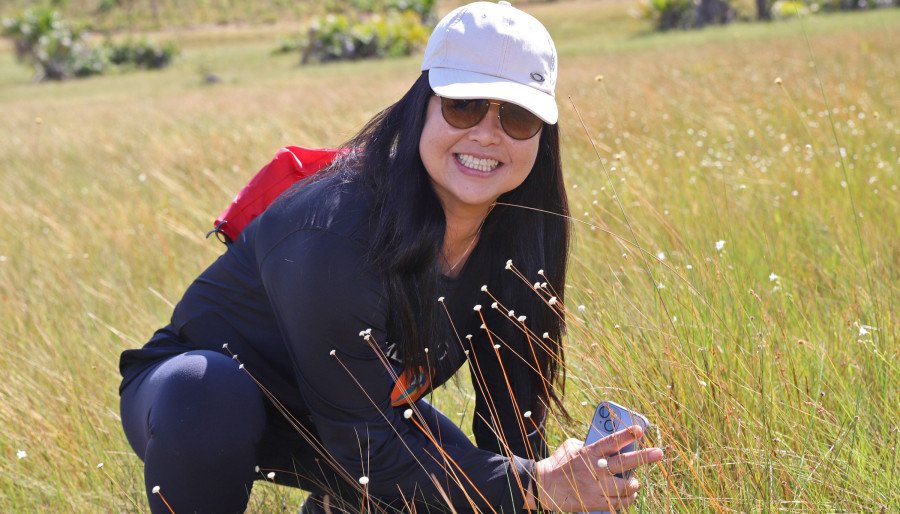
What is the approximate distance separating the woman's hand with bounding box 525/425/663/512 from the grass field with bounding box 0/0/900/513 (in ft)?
0.24

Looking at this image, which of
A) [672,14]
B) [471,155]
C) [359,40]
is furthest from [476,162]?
[672,14]

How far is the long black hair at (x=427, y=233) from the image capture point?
86.0 inches

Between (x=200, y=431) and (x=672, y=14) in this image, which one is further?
(x=672, y=14)

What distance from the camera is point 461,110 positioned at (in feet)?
7.37

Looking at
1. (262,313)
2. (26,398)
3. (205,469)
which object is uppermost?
(262,313)

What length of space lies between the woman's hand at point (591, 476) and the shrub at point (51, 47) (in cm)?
3085

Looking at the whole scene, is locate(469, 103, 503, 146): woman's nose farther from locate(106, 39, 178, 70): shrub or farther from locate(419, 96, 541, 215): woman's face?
locate(106, 39, 178, 70): shrub

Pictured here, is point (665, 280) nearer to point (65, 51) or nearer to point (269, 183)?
point (269, 183)

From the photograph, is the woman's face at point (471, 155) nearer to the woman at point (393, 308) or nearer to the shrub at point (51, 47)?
the woman at point (393, 308)

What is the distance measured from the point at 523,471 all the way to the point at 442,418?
0.64 m

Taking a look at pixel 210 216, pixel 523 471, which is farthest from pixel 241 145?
pixel 523 471

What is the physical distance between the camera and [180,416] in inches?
87.4

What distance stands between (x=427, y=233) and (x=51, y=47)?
30.6 m

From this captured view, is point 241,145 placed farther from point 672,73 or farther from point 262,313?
point 262,313
